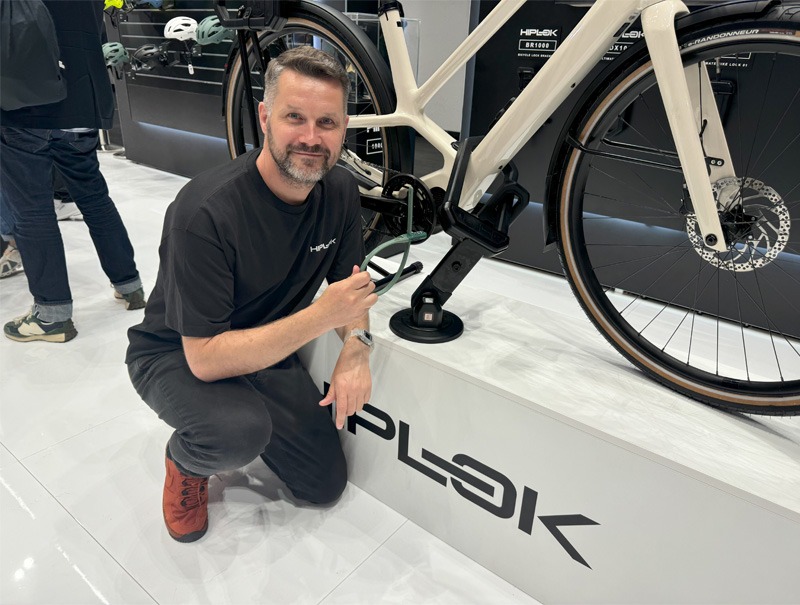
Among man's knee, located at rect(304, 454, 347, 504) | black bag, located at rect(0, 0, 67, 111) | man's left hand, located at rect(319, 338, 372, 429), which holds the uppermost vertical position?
black bag, located at rect(0, 0, 67, 111)

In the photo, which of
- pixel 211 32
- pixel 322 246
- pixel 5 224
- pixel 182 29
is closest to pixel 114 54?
pixel 182 29

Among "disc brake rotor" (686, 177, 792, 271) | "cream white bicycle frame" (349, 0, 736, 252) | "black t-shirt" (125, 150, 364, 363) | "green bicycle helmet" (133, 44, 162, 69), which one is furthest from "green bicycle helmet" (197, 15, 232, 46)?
"disc brake rotor" (686, 177, 792, 271)

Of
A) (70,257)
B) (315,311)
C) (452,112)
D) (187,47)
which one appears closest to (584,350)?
(315,311)

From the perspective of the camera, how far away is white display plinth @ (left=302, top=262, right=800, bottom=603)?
0.94 meters

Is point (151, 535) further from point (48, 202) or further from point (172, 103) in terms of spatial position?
point (172, 103)

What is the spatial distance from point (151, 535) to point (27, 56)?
1586 millimetres

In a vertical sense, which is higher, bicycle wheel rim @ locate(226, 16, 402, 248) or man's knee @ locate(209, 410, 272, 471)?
bicycle wheel rim @ locate(226, 16, 402, 248)

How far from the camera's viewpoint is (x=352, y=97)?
8.03 feet

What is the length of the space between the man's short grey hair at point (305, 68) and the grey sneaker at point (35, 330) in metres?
1.57

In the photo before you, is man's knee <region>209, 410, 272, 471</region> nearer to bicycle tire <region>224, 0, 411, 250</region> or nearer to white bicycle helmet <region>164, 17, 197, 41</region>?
bicycle tire <region>224, 0, 411, 250</region>

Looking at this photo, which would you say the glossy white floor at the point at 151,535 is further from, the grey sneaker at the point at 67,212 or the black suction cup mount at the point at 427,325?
the grey sneaker at the point at 67,212

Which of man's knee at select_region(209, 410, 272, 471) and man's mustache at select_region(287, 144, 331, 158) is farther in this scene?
man's knee at select_region(209, 410, 272, 471)

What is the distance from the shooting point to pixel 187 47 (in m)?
4.05

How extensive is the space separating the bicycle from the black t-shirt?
0.85ft
